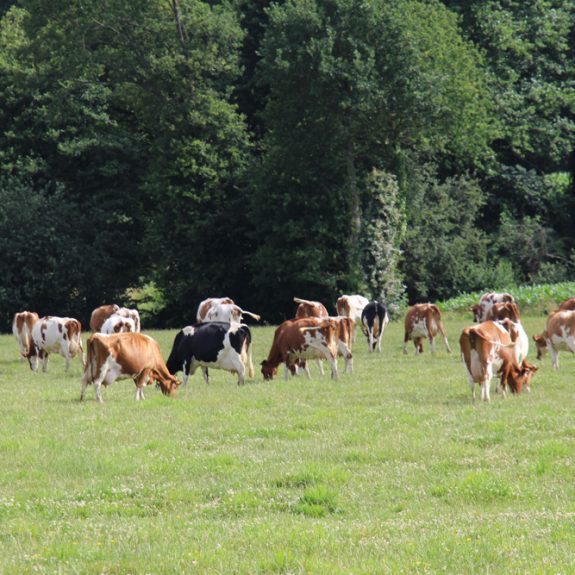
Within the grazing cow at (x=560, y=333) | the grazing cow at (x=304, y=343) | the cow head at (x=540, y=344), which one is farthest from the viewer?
the cow head at (x=540, y=344)

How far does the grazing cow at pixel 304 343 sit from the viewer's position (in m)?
26.2

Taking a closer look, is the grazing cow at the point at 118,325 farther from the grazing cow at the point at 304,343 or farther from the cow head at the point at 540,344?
the cow head at the point at 540,344

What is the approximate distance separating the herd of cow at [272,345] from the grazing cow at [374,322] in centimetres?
3

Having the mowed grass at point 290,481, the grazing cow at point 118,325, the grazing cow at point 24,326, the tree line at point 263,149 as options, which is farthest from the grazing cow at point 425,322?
the tree line at point 263,149

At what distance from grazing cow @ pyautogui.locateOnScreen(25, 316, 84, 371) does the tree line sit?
21.0 meters

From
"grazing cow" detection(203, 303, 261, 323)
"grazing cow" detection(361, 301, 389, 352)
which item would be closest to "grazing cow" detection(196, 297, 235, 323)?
"grazing cow" detection(203, 303, 261, 323)

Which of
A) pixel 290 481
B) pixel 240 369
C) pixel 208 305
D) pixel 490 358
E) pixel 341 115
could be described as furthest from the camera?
pixel 341 115

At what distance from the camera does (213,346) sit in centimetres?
2530

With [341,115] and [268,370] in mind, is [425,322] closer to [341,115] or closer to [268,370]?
[268,370]

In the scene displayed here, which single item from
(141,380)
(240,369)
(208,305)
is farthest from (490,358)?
(208,305)

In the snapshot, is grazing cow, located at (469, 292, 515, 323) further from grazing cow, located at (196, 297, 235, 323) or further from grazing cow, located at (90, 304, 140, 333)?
grazing cow, located at (90, 304, 140, 333)

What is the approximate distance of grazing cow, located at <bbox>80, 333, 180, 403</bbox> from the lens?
73.9 feet

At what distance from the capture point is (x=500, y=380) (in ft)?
76.5

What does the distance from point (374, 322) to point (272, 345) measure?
7444 mm
